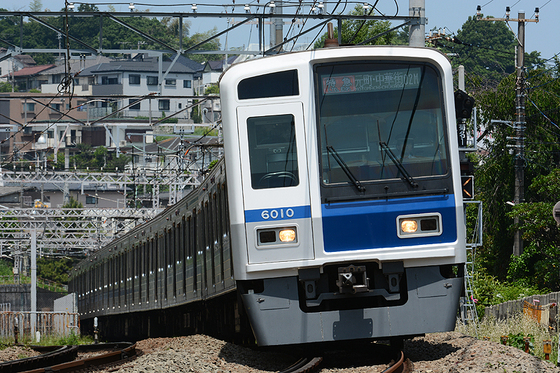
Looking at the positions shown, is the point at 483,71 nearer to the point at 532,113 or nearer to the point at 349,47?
the point at 532,113

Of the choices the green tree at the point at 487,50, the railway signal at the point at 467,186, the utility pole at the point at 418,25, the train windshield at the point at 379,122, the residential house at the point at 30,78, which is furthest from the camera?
the residential house at the point at 30,78

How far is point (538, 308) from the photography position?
650 inches

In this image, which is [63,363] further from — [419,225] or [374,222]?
[419,225]

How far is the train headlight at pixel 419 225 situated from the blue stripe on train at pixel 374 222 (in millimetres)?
39

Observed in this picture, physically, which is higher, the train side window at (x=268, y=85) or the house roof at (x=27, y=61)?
the house roof at (x=27, y=61)

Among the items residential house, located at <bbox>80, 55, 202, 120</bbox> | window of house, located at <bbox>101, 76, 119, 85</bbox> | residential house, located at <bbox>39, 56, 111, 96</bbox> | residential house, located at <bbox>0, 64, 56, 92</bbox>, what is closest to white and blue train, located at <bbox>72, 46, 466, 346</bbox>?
residential house, located at <bbox>80, 55, 202, 120</bbox>

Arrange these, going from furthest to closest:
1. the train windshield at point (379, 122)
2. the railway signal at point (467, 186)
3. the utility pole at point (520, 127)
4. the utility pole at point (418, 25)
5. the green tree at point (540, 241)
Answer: the utility pole at point (520, 127)
the green tree at point (540, 241)
the utility pole at point (418, 25)
the railway signal at point (467, 186)
the train windshield at point (379, 122)

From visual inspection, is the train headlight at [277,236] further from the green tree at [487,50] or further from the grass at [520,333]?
the green tree at [487,50]

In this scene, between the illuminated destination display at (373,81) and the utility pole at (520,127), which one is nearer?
the illuminated destination display at (373,81)

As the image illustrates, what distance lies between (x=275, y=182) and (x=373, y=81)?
1.52 meters

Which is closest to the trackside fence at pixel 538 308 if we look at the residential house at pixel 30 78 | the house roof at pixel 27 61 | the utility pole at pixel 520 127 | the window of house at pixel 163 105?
the utility pole at pixel 520 127

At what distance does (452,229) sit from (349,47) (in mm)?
Answer: 2236

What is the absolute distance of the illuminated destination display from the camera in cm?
877

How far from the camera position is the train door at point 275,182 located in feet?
27.8
